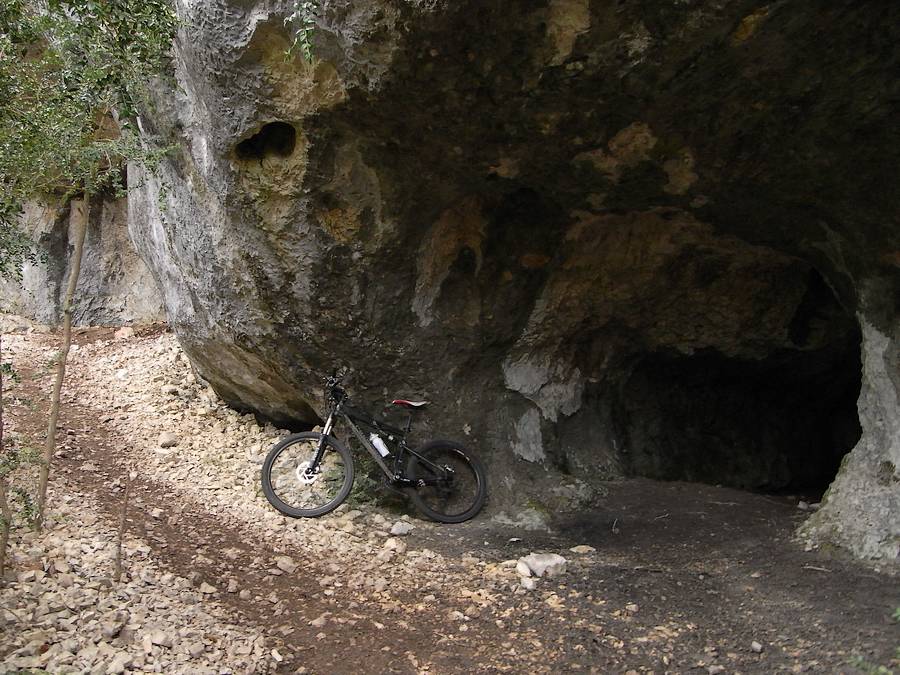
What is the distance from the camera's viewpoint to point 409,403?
5953 millimetres

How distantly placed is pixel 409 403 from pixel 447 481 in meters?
0.77

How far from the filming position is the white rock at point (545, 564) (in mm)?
4570

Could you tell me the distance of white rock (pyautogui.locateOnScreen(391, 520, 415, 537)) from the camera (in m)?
5.38

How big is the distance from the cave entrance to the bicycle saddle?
257 centimetres

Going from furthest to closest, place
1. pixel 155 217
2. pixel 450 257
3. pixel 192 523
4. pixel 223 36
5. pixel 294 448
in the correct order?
pixel 155 217 < pixel 294 448 < pixel 450 257 < pixel 192 523 < pixel 223 36

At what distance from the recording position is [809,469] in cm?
916

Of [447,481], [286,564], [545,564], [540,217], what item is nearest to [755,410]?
[540,217]

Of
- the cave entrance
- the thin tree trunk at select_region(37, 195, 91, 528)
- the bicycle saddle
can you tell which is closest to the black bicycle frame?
the bicycle saddle

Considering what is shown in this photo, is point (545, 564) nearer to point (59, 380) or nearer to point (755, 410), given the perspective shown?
point (59, 380)

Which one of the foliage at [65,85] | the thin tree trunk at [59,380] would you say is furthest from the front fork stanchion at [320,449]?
the foliage at [65,85]

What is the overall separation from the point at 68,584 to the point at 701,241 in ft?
18.1

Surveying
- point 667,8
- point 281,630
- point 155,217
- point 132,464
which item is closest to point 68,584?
point 281,630

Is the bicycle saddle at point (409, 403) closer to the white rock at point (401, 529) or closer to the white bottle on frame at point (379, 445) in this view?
the white bottle on frame at point (379, 445)

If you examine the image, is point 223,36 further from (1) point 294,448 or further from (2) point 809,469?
(2) point 809,469
